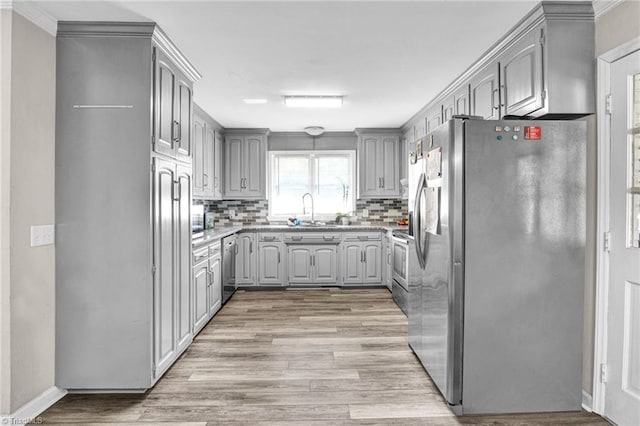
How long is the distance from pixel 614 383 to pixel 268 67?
3.30 meters

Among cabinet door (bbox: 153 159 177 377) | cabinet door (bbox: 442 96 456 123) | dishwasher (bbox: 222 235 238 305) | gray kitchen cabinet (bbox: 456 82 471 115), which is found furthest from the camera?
dishwasher (bbox: 222 235 238 305)

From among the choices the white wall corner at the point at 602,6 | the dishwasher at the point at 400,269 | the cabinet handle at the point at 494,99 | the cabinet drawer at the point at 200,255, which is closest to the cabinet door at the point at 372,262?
the dishwasher at the point at 400,269

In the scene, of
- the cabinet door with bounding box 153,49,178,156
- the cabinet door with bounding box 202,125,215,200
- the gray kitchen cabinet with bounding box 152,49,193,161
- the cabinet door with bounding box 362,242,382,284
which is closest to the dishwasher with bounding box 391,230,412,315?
the cabinet door with bounding box 362,242,382,284

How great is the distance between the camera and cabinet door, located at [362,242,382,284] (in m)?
5.91

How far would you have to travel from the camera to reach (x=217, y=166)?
5.76 metres

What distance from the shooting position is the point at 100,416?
2.39m

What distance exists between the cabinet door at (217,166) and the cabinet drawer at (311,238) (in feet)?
3.84

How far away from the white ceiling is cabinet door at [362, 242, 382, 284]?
227cm

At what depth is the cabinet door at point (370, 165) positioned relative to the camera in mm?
6160

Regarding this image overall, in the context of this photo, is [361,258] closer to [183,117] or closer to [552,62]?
[183,117]

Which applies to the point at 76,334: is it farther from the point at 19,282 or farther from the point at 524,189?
the point at 524,189

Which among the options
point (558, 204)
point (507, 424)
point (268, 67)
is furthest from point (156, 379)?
point (558, 204)

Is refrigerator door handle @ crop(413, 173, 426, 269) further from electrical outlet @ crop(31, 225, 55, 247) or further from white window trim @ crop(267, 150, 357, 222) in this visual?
white window trim @ crop(267, 150, 357, 222)

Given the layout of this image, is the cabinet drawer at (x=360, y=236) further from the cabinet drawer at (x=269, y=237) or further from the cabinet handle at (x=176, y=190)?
the cabinet handle at (x=176, y=190)
